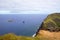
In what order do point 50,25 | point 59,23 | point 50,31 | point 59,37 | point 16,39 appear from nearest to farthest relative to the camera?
point 16,39, point 59,37, point 50,31, point 50,25, point 59,23

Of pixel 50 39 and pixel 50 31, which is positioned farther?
pixel 50 31

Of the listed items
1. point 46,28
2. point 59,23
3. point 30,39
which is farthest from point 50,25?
point 30,39

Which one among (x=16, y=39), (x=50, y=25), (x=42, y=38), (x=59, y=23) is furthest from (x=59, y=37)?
(x=59, y=23)

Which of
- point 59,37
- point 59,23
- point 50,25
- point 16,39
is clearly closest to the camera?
point 16,39

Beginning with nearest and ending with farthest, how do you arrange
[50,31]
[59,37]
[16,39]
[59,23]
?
1. [16,39]
2. [59,37]
3. [50,31]
4. [59,23]

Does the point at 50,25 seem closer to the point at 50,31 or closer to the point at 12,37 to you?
the point at 50,31

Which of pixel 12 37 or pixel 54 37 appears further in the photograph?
pixel 54 37

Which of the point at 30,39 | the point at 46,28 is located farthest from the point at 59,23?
the point at 30,39

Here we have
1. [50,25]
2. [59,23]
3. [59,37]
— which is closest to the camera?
[59,37]

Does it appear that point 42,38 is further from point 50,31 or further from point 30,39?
point 50,31

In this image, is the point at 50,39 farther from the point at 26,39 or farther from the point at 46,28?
the point at 46,28
